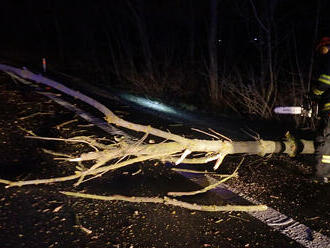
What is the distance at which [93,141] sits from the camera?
4117 millimetres

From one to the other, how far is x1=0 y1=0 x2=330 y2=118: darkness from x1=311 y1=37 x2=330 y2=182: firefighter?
115 inches

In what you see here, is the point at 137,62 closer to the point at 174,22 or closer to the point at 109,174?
the point at 174,22

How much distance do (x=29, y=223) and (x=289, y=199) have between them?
2822mm

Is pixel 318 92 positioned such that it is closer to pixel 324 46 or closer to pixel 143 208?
pixel 324 46

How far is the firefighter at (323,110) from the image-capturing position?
3996 mm

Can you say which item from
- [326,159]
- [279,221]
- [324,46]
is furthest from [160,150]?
[324,46]

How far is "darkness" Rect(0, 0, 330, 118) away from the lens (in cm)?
861

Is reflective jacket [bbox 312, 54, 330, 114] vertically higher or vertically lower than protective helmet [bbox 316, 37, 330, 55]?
lower

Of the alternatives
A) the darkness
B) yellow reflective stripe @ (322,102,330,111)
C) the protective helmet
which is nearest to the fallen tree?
yellow reflective stripe @ (322,102,330,111)

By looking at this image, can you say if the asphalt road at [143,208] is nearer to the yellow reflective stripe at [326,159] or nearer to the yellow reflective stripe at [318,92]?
the yellow reflective stripe at [326,159]

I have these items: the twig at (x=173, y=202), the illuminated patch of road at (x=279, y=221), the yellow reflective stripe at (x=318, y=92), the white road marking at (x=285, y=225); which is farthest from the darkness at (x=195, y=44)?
the twig at (x=173, y=202)

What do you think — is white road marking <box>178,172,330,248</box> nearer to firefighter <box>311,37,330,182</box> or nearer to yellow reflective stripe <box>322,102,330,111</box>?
firefighter <box>311,37,330,182</box>

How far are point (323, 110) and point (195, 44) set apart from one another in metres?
17.3

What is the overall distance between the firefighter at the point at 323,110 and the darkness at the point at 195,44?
115 inches
